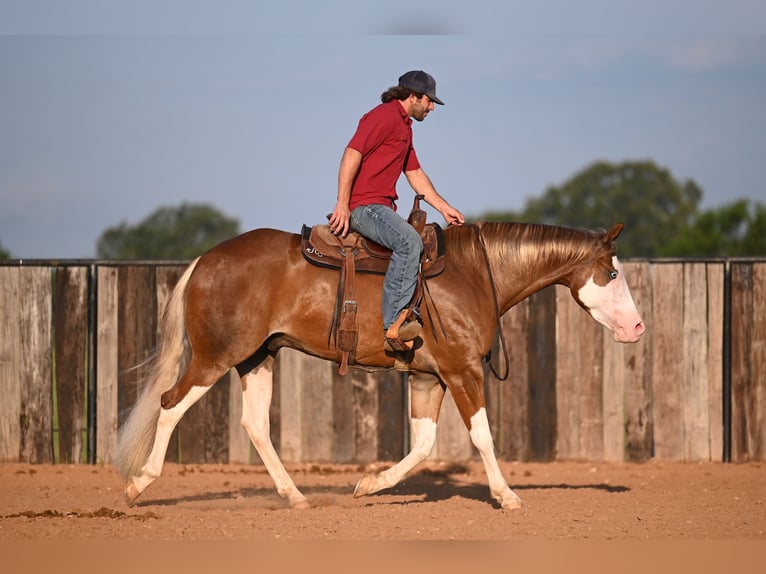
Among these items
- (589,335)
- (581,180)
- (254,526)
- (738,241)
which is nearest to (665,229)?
(581,180)

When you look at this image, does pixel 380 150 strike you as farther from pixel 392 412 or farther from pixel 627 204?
pixel 627 204

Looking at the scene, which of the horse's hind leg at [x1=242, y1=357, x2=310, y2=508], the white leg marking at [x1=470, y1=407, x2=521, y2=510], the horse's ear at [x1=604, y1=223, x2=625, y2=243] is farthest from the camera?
the horse's hind leg at [x1=242, y1=357, x2=310, y2=508]

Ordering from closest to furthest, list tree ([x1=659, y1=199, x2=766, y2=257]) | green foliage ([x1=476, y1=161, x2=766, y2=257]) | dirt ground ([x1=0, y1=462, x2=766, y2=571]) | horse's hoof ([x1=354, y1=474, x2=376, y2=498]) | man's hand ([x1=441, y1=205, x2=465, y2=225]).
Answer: dirt ground ([x1=0, y1=462, x2=766, y2=571])
horse's hoof ([x1=354, y1=474, x2=376, y2=498])
man's hand ([x1=441, y1=205, x2=465, y2=225])
tree ([x1=659, y1=199, x2=766, y2=257])
green foliage ([x1=476, y1=161, x2=766, y2=257])

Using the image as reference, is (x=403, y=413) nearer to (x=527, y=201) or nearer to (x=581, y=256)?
(x=581, y=256)

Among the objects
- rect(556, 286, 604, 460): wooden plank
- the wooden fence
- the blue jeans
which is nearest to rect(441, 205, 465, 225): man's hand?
the blue jeans

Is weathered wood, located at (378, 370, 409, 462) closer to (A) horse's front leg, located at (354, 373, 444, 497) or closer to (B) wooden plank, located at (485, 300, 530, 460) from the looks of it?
(B) wooden plank, located at (485, 300, 530, 460)

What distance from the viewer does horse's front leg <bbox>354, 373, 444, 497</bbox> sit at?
27.0 ft

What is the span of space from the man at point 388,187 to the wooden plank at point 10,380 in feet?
16.5

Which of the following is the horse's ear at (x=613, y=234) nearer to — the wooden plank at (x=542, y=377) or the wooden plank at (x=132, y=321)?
the wooden plank at (x=542, y=377)

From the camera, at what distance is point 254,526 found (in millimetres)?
7367

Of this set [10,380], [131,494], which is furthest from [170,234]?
[131,494]

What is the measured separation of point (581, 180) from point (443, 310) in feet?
231

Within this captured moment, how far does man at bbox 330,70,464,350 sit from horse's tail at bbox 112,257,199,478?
57.3 inches

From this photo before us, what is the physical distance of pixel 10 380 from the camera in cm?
1153
